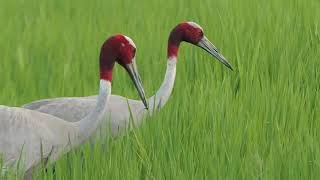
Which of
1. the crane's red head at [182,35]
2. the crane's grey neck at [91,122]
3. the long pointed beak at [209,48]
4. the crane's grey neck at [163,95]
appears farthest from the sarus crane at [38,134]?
the long pointed beak at [209,48]

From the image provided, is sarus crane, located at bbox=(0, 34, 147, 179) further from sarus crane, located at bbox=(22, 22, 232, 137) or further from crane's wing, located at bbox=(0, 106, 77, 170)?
sarus crane, located at bbox=(22, 22, 232, 137)

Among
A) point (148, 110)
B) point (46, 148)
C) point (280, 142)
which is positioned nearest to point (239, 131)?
point (280, 142)

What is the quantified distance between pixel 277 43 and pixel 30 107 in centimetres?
196

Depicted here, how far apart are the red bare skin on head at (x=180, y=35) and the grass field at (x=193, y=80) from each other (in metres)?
0.22

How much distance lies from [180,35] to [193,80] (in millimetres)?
450

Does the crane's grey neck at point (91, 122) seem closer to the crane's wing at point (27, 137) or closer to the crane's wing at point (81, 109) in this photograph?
the crane's wing at point (27, 137)

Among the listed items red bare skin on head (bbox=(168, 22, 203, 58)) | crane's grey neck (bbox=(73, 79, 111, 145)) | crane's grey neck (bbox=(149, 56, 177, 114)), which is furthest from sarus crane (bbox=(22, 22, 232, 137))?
red bare skin on head (bbox=(168, 22, 203, 58))

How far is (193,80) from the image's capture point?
493 centimetres

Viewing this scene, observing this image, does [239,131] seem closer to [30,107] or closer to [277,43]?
[30,107]

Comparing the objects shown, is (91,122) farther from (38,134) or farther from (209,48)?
(209,48)

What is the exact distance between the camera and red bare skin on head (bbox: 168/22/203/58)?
4.54 meters

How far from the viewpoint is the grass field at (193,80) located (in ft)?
11.0

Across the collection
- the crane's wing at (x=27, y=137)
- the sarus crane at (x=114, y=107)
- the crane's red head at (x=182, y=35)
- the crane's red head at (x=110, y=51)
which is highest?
the crane's red head at (x=182, y=35)

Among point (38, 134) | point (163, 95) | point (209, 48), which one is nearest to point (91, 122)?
point (38, 134)
